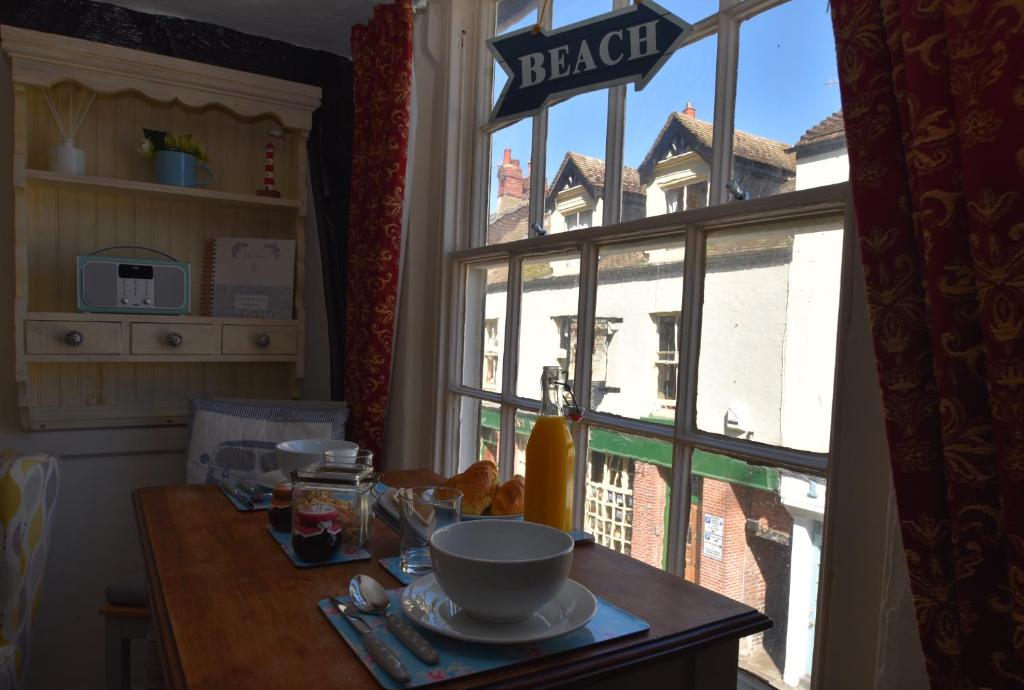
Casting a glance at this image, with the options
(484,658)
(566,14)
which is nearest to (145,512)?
(484,658)

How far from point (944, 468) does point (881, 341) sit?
14 cm

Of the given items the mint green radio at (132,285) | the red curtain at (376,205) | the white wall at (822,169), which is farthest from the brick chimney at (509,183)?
the mint green radio at (132,285)

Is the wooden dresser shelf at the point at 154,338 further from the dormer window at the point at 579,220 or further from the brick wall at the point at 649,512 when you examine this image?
the brick wall at the point at 649,512

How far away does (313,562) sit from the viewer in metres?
0.91

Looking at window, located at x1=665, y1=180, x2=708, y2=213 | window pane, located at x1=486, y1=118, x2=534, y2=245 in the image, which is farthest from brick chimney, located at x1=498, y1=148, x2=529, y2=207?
window, located at x1=665, y1=180, x2=708, y2=213

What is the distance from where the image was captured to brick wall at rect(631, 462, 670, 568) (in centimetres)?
125

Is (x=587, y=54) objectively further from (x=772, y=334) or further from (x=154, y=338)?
(x=154, y=338)

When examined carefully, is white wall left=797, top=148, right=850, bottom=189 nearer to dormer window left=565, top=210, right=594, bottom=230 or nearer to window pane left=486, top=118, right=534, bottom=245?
dormer window left=565, top=210, right=594, bottom=230

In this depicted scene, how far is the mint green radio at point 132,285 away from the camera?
189 cm

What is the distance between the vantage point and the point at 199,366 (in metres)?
2.26

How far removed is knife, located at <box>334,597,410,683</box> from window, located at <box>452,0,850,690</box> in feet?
2.17

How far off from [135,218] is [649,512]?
1860mm

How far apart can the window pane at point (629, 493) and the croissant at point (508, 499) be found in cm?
30

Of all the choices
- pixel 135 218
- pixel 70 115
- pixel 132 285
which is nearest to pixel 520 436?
pixel 132 285
